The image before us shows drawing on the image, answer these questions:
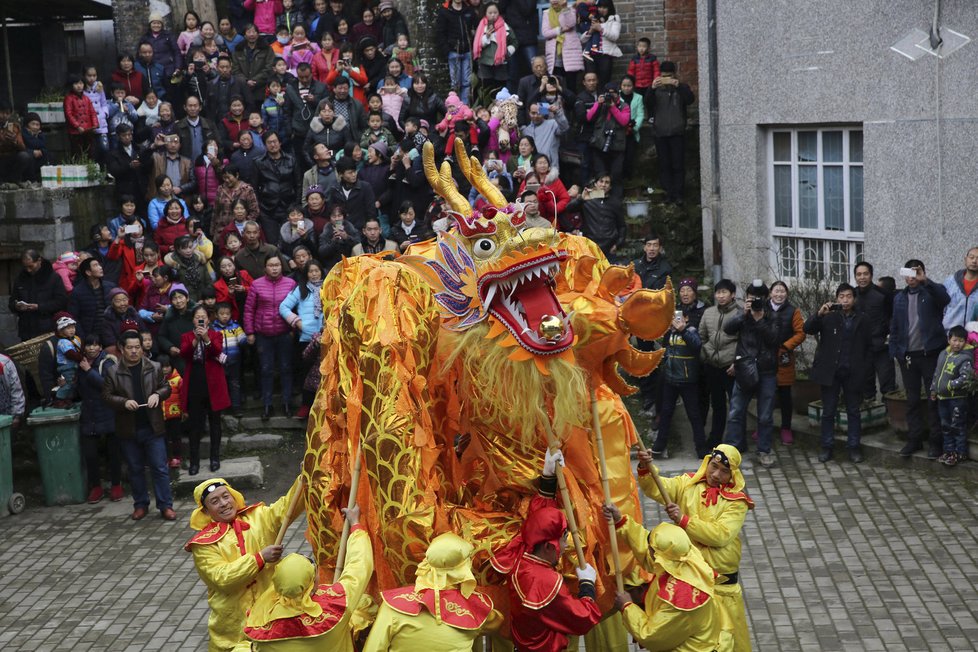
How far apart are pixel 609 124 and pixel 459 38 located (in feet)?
9.59

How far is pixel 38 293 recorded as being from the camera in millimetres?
13555

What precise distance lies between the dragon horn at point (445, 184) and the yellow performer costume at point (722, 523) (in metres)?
1.90

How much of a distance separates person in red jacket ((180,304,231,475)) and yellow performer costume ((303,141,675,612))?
5.90 m

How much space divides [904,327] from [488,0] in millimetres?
7858

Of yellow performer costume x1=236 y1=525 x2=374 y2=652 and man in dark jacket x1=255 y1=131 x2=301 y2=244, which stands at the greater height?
man in dark jacket x1=255 y1=131 x2=301 y2=244

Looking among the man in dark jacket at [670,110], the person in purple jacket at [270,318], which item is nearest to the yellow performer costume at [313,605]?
→ the person in purple jacket at [270,318]

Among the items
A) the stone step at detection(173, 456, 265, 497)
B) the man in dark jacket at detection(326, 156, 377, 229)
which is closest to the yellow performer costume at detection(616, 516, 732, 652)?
the stone step at detection(173, 456, 265, 497)

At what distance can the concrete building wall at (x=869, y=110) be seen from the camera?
12.5 meters

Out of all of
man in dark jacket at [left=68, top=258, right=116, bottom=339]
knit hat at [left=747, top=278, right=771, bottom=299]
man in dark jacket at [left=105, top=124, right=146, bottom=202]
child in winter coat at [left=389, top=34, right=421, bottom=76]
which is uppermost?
child in winter coat at [left=389, top=34, right=421, bottom=76]

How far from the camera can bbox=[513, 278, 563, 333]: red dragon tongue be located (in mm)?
6227

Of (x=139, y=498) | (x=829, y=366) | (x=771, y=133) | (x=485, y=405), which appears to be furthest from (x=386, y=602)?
(x=771, y=133)

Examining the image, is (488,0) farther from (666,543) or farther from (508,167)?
(666,543)

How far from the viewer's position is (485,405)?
651 centimetres

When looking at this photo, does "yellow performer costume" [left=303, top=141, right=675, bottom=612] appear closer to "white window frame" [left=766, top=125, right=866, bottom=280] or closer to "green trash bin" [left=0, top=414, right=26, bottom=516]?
"green trash bin" [left=0, top=414, right=26, bottom=516]
